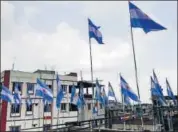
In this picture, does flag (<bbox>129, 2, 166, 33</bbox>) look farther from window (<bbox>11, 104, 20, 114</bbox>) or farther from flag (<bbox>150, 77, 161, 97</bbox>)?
window (<bbox>11, 104, 20, 114</bbox>)

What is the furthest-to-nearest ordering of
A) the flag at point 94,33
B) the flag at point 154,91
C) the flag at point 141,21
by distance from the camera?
the flag at point 154,91
the flag at point 94,33
the flag at point 141,21

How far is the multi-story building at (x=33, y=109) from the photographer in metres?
41.9

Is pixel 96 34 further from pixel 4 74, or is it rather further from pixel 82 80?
pixel 82 80

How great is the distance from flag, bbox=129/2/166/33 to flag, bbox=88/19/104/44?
5.29 metres

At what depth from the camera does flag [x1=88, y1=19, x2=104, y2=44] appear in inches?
918

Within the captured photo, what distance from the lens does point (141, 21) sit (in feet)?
56.7

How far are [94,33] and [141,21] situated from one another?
742 cm

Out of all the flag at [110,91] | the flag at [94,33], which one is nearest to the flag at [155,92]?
the flag at [110,91]

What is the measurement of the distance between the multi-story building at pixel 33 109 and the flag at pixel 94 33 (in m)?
20.5

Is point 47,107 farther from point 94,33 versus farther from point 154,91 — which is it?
point 94,33

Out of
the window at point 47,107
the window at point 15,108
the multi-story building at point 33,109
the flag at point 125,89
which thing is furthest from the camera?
the window at point 47,107

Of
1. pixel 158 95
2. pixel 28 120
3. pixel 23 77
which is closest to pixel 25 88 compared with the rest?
pixel 23 77

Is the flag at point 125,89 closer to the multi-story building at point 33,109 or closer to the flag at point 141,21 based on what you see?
the flag at point 141,21

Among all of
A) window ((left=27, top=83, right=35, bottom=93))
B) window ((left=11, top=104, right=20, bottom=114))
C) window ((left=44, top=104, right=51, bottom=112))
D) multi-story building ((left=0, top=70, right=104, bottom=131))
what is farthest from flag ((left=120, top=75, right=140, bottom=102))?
window ((left=44, top=104, right=51, bottom=112))
